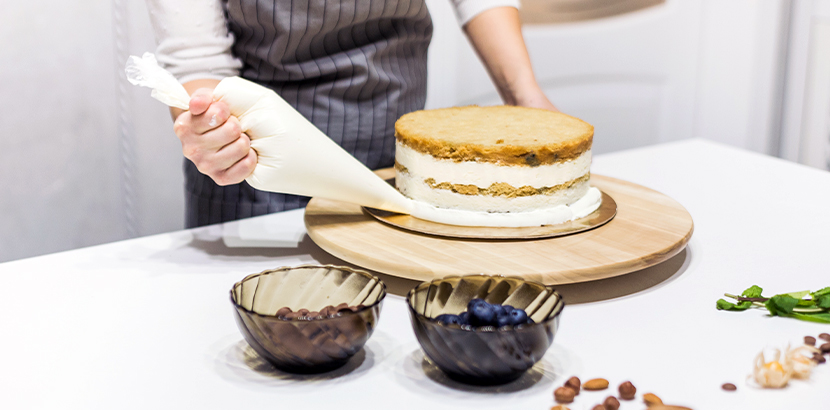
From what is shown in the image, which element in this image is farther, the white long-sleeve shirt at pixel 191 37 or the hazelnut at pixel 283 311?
the white long-sleeve shirt at pixel 191 37

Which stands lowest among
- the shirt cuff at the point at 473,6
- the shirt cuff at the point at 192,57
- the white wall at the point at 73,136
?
the white wall at the point at 73,136

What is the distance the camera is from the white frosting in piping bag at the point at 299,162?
1.05 metres

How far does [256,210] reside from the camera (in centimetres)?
154

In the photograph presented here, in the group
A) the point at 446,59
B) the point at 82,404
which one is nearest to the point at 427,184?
the point at 82,404

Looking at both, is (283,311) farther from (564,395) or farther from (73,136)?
(73,136)

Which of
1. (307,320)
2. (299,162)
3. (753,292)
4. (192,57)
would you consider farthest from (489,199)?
(192,57)

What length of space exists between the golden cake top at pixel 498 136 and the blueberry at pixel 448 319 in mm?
458

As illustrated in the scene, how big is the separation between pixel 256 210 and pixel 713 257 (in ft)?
2.89

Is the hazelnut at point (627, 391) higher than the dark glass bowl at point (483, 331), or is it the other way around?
the dark glass bowl at point (483, 331)

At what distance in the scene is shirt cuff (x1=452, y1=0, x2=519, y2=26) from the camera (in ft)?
5.86

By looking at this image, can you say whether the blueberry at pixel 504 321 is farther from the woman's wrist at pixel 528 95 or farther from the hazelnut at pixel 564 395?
the woman's wrist at pixel 528 95

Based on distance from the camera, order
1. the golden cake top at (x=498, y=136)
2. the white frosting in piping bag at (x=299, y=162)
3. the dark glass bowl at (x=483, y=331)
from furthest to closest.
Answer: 1. the golden cake top at (x=498, y=136)
2. the white frosting in piping bag at (x=299, y=162)
3. the dark glass bowl at (x=483, y=331)

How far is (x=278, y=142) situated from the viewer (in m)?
1.09

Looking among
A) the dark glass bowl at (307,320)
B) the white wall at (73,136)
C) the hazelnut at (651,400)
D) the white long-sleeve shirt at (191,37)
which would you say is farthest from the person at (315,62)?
the white wall at (73,136)
